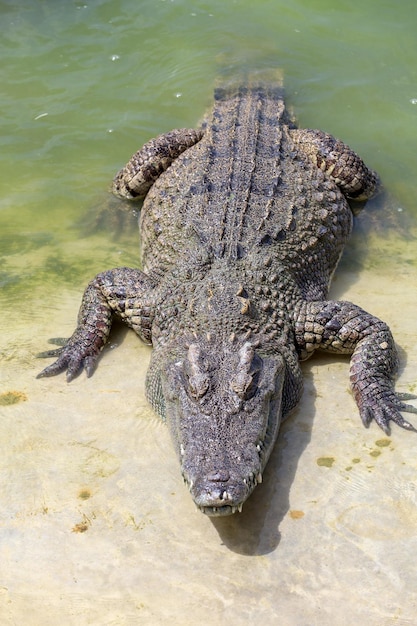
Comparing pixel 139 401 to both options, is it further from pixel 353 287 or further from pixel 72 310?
pixel 353 287

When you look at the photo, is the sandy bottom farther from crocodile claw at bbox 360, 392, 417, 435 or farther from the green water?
the green water

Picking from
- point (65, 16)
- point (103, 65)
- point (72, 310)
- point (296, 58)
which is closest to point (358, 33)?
point (296, 58)

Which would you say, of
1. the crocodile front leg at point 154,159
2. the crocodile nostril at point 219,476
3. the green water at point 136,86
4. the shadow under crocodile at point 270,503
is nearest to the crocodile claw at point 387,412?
the shadow under crocodile at point 270,503

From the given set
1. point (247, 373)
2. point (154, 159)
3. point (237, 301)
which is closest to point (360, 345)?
point (237, 301)

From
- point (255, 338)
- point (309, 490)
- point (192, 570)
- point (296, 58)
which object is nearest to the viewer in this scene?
point (192, 570)

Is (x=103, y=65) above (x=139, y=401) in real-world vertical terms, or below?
above

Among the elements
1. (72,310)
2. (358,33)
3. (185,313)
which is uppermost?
(358,33)

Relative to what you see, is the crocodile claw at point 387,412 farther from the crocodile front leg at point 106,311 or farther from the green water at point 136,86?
the green water at point 136,86

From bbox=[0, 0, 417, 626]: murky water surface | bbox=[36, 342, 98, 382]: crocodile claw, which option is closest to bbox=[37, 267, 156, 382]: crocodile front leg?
bbox=[36, 342, 98, 382]: crocodile claw
